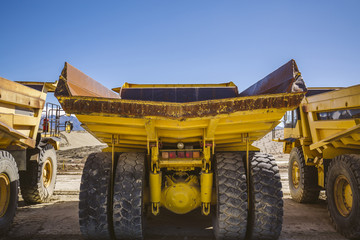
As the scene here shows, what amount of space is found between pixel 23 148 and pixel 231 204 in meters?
3.74

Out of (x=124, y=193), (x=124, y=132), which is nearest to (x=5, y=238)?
(x=124, y=193)

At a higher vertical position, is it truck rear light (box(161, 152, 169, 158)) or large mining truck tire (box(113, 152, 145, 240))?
truck rear light (box(161, 152, 169, 158))

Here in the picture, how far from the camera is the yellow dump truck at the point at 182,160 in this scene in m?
2.71

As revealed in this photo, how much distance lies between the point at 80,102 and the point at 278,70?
2196mm

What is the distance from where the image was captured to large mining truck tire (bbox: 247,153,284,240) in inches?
122

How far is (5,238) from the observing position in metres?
3.71

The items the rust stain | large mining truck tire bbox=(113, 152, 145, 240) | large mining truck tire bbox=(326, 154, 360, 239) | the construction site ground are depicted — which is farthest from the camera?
the construction site ground

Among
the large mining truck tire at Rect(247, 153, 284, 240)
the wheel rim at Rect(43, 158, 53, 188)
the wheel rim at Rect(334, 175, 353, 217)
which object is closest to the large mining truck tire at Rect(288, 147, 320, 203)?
the wheel rim at Rect(334, 175, 353, 217)

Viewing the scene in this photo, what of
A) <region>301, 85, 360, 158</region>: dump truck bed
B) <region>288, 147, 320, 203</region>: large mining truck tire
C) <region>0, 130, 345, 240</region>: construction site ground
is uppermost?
<region>301, 85, 360, 158</region>: dump truck bed

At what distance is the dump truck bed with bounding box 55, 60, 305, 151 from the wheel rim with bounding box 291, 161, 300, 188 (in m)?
3.11

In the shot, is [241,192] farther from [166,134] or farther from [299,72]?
[299,72]

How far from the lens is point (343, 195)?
405cm

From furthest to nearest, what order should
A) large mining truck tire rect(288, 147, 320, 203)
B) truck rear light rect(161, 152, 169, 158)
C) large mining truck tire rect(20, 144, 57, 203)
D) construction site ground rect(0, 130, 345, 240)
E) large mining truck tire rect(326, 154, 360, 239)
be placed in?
large mining truck tire rect(288, 147, 320, 203) → large mining truck tire rect(20, 144, 57, 203) → construction site ground rect(0, 130, 345, 240) → large mining truck tire rect(326, 154, 360, 239) → truck rear light rect(161, 152, 169, 158)

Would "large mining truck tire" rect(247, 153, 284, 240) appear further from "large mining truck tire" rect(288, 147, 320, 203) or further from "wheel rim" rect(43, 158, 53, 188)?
"wheel rim" rect(43, 158, 53, 188)
